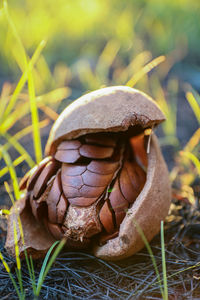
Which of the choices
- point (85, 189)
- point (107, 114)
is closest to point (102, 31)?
point (107, 114)

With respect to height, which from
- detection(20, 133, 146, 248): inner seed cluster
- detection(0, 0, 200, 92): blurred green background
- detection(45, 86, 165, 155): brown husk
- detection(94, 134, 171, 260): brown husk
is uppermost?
detection(0, 0, 200, 92): blurred green background

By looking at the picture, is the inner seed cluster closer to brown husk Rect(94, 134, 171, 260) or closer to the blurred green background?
brown husk Rect(94, 134, 171, 260)

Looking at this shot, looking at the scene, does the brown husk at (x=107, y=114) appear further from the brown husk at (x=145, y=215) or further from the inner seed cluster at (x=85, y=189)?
the brown husk at (x=145, y=215)

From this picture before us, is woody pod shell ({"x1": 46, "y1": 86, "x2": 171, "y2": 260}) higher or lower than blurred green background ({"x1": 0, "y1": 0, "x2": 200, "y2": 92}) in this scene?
lower

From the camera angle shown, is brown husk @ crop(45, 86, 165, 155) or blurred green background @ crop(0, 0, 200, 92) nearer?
brown husk @ crop(45, 86, 165, 155)

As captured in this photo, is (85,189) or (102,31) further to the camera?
(102,31)

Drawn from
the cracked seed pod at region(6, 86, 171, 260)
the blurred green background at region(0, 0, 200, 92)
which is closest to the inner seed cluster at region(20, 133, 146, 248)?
the cracked seed pod at region(6, 86, 171, 260)

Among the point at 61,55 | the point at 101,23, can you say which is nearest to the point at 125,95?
the point at 61,55

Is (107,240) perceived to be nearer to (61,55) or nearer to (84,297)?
(84,297)

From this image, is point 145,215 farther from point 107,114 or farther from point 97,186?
point 107,114
